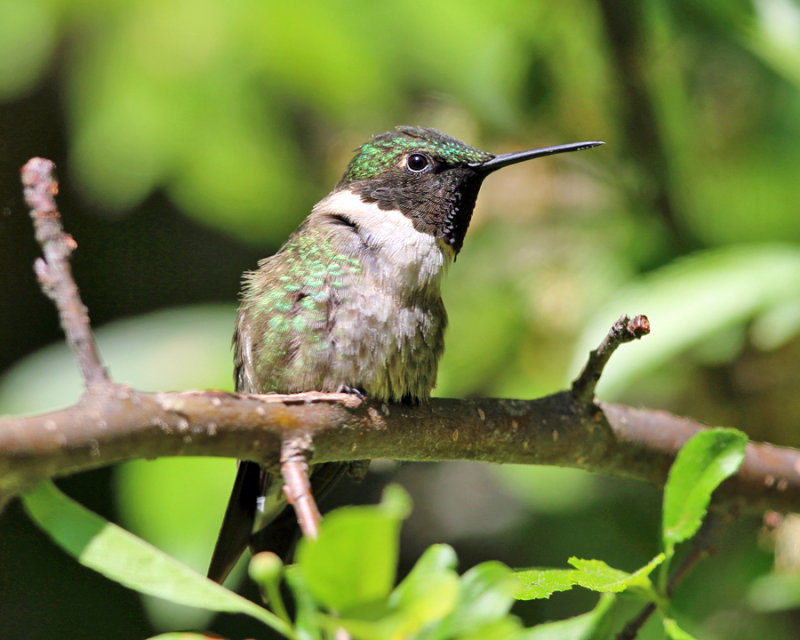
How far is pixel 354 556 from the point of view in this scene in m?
0.71

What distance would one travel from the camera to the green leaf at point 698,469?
1262 mm

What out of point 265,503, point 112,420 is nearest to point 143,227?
point 265,503

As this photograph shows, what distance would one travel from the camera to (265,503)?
2285mm

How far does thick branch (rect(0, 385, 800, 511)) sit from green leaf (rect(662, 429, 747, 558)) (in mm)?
514

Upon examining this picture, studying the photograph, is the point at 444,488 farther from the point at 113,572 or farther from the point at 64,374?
the point at 113,572

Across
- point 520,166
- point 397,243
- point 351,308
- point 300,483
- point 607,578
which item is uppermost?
point 520,166

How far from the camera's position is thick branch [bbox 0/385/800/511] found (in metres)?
1.05

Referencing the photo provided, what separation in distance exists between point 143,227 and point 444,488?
1779mm

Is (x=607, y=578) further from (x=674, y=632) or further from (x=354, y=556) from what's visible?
(x=354, y=556)

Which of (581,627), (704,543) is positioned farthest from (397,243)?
(581,627)

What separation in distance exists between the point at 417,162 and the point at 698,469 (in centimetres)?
157

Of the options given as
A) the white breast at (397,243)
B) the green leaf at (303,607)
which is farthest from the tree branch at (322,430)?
the white breast at (397,243)

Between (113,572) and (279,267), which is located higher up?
(279,267)

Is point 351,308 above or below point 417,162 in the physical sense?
below
